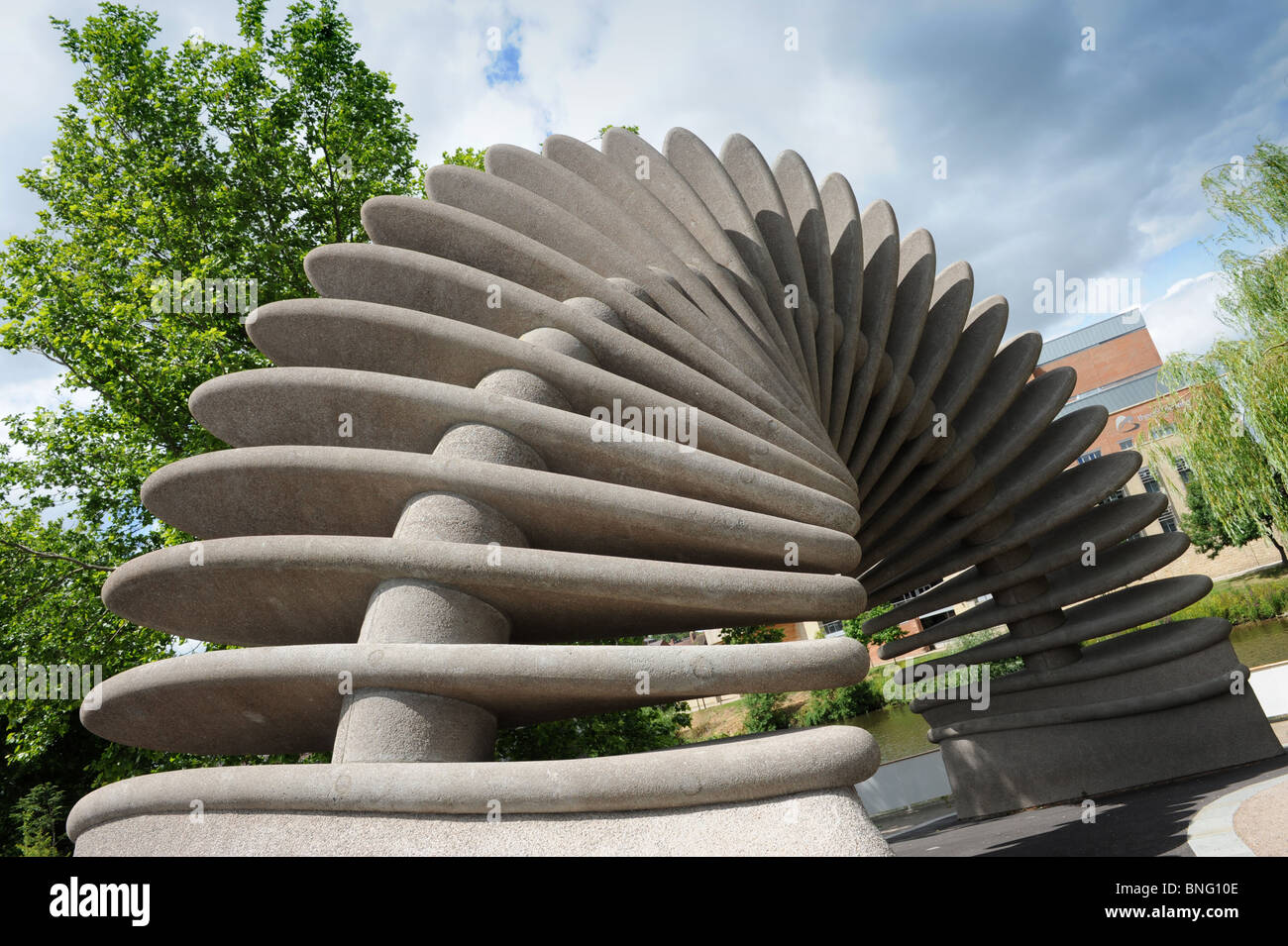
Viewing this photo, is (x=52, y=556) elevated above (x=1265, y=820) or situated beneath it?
elevated above

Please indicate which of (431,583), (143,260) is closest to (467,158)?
(143,260)

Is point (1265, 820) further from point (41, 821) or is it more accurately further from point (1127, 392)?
point (1127, 392)

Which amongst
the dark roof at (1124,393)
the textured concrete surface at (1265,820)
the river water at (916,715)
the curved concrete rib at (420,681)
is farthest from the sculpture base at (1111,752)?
the dark roof at (1124,393)

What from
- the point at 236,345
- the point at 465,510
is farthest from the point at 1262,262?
the point at 236,345

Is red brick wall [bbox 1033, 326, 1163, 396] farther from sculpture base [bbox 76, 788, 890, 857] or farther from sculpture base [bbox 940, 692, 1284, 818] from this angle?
sculpture base [bbox 76, 788, 890, 857]

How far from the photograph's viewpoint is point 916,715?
85.7 ft

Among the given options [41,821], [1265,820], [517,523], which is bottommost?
[1265,820]

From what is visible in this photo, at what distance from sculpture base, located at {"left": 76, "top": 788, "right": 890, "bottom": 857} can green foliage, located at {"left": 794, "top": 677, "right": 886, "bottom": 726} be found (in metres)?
29.8

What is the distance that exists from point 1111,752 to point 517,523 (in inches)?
347

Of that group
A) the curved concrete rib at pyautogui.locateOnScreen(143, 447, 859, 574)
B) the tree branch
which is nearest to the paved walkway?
the curved concrete rib at pyautogui.locateOnScreen(143, 447, 859, 574)

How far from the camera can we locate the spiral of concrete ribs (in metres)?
3.46

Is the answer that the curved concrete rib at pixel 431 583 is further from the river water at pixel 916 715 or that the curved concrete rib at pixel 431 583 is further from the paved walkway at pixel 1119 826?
the river water at pixel 916 715

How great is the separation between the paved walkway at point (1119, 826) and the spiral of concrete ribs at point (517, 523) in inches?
134
